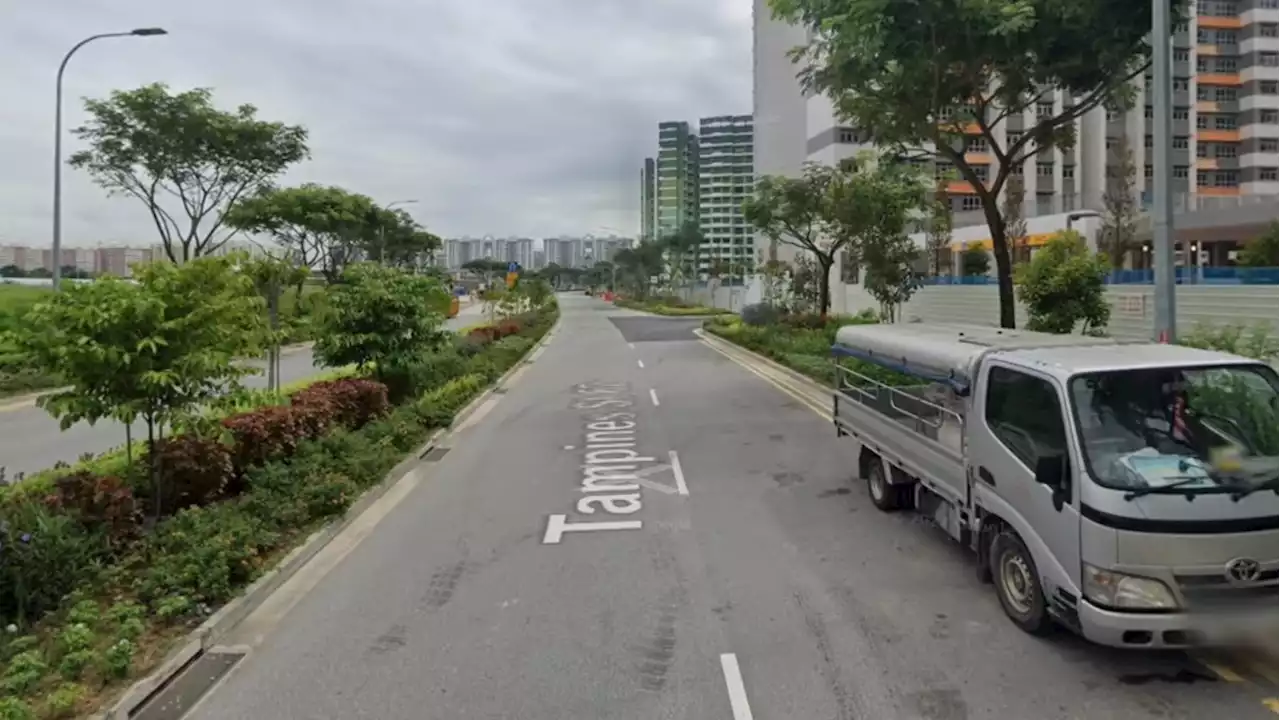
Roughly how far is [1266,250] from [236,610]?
136ft

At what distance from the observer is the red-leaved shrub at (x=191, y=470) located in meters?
8.80

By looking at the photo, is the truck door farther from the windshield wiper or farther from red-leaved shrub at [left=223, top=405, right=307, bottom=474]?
red-leaved shrub at [left=223, top=405, right=307, bottom=474]

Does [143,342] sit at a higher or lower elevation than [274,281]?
lower

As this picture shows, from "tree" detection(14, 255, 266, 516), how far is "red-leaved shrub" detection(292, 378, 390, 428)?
141 inches

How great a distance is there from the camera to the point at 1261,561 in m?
5.04

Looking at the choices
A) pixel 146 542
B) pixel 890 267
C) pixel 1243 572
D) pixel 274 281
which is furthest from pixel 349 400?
pixel 890 267

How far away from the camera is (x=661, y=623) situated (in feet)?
21.2

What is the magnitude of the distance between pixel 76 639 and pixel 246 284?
3.83 meters

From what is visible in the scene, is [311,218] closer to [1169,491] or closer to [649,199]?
[1169,491]

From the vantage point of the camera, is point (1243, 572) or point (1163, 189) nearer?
point (1243, 572)

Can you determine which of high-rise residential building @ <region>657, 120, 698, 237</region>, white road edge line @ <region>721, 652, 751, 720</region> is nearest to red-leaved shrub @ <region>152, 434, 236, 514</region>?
white road edge line @ <region>721, 652, 751, 720</region>

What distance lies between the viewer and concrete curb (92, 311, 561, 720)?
208 inches

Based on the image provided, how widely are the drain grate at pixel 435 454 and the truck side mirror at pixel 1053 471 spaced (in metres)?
9.29

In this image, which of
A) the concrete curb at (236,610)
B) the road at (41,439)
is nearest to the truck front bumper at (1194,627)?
the concrete curb at (236,610)
